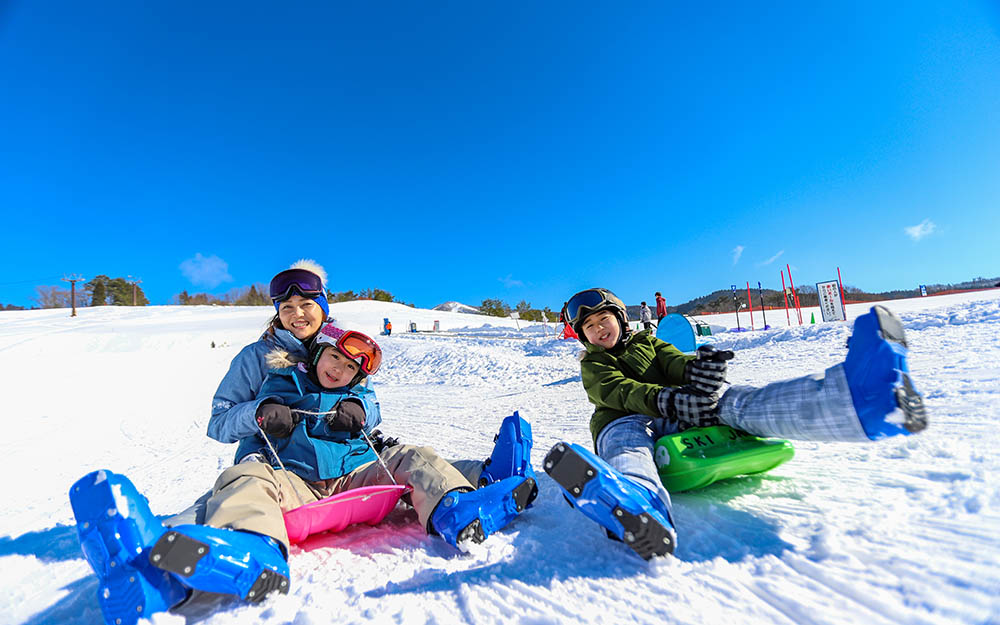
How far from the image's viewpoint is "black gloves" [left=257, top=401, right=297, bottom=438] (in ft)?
6.33

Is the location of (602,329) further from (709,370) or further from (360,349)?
(360,349)

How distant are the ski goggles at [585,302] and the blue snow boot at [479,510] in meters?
1.07

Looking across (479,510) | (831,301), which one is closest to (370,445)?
(479,510)

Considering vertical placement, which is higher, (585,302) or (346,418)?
(585,302)

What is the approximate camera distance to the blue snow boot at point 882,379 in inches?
50.6

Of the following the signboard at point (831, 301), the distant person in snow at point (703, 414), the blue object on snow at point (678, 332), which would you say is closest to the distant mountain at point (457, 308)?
the signboard at point (831, 301)

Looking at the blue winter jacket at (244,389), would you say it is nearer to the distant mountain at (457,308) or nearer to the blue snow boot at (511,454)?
the blue snow boot at (511,454)

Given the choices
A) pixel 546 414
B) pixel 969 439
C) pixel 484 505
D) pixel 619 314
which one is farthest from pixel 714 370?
pixel 546 414

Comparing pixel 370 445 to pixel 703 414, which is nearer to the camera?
pixel 703 414

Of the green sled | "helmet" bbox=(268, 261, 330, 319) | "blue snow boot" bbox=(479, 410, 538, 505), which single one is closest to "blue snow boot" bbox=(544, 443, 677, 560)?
the green sled

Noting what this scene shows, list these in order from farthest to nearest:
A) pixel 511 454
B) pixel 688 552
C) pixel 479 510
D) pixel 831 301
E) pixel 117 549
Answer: pixel 831 301 → pixel 511 454 → pixel 479 510 → pixel 688 552 → pixel 117 549

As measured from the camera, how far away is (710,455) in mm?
1841

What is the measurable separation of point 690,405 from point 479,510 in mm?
1049

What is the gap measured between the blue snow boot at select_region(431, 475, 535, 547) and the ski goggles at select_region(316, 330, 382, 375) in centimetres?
82
